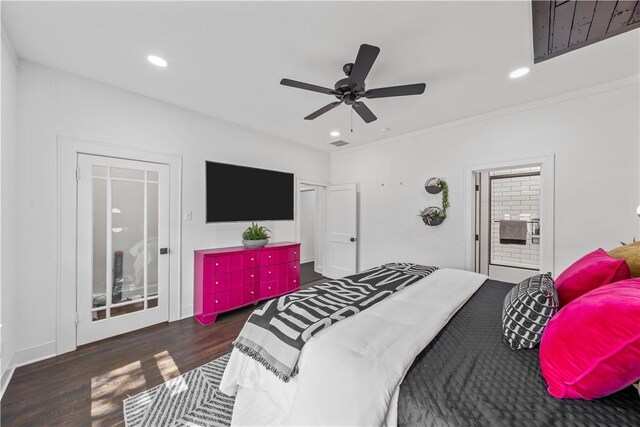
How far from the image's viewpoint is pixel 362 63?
5.64 feet

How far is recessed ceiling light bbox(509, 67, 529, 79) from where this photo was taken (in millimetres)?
2264

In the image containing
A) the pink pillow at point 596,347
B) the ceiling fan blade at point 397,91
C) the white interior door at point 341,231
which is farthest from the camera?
the white interior door at point 341,231

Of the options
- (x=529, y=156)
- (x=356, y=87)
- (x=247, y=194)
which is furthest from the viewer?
(x=247, y=194)

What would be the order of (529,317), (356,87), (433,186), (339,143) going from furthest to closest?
1. (339,143)
2. (433,186)
3. (356,87)
4. (529,317)

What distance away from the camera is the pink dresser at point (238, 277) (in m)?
3.02

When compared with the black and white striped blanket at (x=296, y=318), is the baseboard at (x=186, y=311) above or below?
below

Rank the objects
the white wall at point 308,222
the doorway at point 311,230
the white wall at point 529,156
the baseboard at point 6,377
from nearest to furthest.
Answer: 1. the baseboard at point 6,377
2. the white wall at point 529,156
3. the doorway at point 311,230
4. the white wall at point 308,222

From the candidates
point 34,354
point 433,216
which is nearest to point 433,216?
point 433,216

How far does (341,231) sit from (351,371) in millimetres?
3788

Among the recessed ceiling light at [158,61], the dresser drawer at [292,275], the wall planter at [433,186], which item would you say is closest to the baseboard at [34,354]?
the dresser drawer at [292,275]

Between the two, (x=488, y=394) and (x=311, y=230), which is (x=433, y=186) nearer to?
(x=488, y=394)

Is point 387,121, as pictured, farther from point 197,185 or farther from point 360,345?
point 360,345

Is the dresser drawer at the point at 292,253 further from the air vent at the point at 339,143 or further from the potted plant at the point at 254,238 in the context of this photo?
the air vent at the point at 339,143

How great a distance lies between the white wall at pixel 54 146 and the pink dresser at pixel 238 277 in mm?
341
